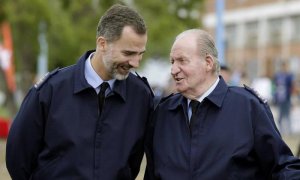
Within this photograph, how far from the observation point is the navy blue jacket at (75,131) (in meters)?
4.86

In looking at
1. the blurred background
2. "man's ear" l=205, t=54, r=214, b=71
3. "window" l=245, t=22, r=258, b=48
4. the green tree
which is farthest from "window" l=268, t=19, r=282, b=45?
"man's ear" l=205, t=54, r=214, b=71

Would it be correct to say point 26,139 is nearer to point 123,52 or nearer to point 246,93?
→ point 123,52

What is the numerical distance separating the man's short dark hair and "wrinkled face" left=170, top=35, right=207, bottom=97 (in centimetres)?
25

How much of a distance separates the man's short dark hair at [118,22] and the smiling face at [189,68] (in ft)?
0.81

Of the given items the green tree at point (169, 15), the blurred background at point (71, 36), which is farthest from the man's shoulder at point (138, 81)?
the green tree at point (169, 15)

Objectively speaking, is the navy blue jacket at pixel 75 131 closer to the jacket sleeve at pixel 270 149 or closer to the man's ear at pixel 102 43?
the man's ear at pixel 102 43

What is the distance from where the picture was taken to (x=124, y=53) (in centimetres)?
478

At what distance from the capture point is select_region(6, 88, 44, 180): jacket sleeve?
4926 millimetres

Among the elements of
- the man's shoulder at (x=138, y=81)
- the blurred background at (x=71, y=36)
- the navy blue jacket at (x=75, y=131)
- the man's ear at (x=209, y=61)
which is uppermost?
the man's ear at (x=209, y=61)

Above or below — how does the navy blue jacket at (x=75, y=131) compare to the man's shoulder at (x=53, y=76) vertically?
below

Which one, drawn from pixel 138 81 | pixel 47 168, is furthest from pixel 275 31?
pixel 47 168

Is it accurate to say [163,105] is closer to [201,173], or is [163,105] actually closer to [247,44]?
[201,173]

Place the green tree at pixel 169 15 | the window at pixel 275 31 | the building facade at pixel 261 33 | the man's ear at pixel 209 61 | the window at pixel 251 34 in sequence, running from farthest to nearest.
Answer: the window at pixel 251 34 < the window at pixel 275 31 < the building facade at pixel 261 33 < the green tree at pixel 169 15 < the man's ear at pixel 209 61

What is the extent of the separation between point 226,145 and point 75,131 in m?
0.87
